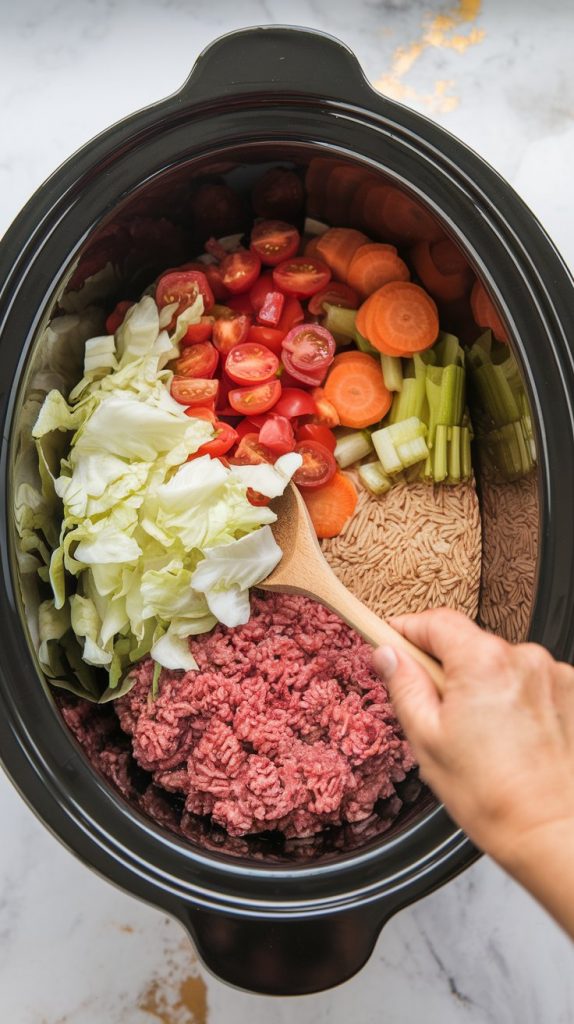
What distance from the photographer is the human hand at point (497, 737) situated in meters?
0.86

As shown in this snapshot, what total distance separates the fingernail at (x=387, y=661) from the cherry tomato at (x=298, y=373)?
78 cm

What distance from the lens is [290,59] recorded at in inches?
56.4

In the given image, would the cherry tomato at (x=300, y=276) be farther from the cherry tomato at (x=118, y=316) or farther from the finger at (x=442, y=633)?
the finger at (x=442, y=633)

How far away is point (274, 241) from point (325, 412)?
0.38 m

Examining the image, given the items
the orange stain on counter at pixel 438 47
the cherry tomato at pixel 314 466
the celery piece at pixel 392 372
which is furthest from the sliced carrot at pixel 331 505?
the orange stain on counter at pixel 438 47

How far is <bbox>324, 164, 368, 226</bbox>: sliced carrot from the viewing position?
154 centimetres

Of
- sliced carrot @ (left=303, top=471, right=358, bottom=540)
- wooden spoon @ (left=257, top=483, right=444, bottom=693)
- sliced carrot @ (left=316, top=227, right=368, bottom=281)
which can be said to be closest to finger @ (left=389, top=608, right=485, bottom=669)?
wooden spoon @ (left=257, top=483, right=444, bottom=693)

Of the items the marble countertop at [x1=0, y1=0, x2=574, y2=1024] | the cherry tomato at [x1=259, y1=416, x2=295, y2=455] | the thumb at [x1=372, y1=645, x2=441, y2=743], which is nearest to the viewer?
the thumb at [x1=372, y1=645, x2=441, y2=743]

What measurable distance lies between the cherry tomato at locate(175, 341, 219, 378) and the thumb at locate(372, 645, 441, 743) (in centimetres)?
84

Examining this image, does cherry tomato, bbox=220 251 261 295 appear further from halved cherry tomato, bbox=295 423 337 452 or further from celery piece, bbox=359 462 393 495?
celery piece, bbox=359 462 393 495

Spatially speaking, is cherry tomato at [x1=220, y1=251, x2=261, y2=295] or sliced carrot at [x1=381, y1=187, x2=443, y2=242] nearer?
sliced carrot at [x1=381, y1=187, x2=443, y2=242]

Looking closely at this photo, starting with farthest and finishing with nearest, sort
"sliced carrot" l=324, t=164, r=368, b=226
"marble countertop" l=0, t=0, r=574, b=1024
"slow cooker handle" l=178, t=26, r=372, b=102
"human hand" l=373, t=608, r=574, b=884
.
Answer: "marble countertop" l=0, t=0, r=574, b=1024 → "sliced carrot" l=324, t=164, r=368, b=226 → "slow cooker handle" l=178, t=26, r=372, b=102 → "human hand" l=373, t=608, r=574, b=884

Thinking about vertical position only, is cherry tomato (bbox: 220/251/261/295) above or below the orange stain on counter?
below

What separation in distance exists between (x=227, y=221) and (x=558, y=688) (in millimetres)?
1208
